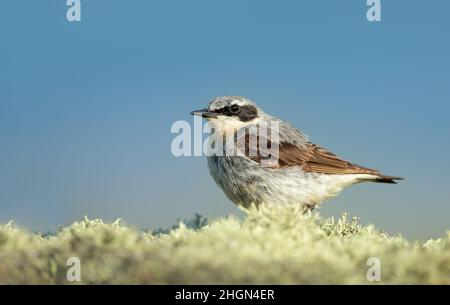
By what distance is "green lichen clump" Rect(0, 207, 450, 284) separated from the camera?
586 cm

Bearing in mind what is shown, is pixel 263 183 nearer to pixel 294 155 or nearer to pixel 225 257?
pixel 294 155

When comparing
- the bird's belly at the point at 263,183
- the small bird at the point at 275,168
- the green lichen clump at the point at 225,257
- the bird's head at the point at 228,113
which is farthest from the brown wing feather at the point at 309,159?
the green lichen clump at the point at 225,257

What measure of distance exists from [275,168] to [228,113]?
1.66 meters

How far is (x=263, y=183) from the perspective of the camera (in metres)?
11.2

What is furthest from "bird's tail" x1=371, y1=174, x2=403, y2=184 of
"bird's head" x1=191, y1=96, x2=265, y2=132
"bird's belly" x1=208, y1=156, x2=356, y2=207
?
"bird's head" x1=191, y1=96, x2=265, y2=132

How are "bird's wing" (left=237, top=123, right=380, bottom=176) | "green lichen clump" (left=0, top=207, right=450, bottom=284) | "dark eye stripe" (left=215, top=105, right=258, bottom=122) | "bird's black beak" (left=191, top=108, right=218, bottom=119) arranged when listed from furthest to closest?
1. "dark eye stripe" (left=215, top=105, right=258, bottom=122)
2. "bird's black beak" (left=191, top=108, right=218, bottom=119)
3. "bird's wing" (left=237, top=123, right=380, bottom=176)
4. "green lichen clump" (left=0, top=207, right=450, bottom=284)

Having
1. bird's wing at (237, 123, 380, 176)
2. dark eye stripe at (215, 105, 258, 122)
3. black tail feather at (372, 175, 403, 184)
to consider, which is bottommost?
black tail feather at (372, 175, 403, 184)

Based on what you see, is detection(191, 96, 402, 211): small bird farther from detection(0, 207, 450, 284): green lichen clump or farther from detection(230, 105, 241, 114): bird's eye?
detection(0, 207, 450, 284): green lichen clump

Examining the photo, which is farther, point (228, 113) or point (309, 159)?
point (228, 113)


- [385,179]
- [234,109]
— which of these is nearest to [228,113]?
[234,109]

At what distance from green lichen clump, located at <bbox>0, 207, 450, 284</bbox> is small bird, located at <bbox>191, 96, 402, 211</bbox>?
3563mm

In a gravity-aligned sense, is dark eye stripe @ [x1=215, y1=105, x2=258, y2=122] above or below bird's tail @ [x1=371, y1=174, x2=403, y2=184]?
above
